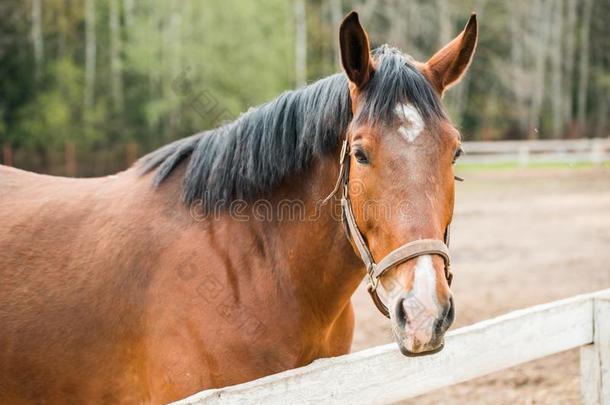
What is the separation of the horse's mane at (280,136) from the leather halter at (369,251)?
193mm

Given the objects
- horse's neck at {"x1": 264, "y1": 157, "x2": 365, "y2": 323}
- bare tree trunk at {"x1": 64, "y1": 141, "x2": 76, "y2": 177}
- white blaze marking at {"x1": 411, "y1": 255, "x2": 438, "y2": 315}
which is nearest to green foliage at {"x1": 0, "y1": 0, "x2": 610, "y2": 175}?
bare tree trunk at {"x1": 64, "y1": 141, "x2": 76, "y2": 177}

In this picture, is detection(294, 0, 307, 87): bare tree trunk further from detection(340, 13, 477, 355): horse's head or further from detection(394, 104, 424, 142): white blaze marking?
detection(394, 104, 424, 142): white blaze marking

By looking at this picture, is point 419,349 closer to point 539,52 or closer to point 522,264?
point 522,264

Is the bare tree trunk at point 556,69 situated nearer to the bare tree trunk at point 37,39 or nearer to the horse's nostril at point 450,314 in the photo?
the bare tree trunk at point 37,39

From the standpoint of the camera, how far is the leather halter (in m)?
2.04

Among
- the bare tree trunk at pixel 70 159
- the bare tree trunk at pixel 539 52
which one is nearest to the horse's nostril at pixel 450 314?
the bare tree trunk at pixel 70 159

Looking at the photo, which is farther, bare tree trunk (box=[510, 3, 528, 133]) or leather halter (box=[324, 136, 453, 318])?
bare tree trunk (box=[510, 3, 528, 133])

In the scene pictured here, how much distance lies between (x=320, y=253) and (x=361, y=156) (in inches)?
22.1

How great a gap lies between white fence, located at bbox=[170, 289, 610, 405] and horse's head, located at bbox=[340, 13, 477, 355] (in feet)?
0.98

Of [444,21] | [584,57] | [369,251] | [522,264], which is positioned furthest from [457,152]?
[584,57]

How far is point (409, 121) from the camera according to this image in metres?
2.20

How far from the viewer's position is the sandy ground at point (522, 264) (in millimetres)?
4711

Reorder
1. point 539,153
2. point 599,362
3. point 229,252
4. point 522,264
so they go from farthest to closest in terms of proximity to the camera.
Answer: point 539,153 → point 522,264 → point 599,362 → point 229,252

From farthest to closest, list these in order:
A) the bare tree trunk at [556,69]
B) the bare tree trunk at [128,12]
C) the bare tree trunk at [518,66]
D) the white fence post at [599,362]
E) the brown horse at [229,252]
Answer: the bare tree trunk at [556,69], the bare tree trunk at [518,66], the bare tree trunk at [128,12], the white fence post at [599,362], the brown horse at [229,252]
